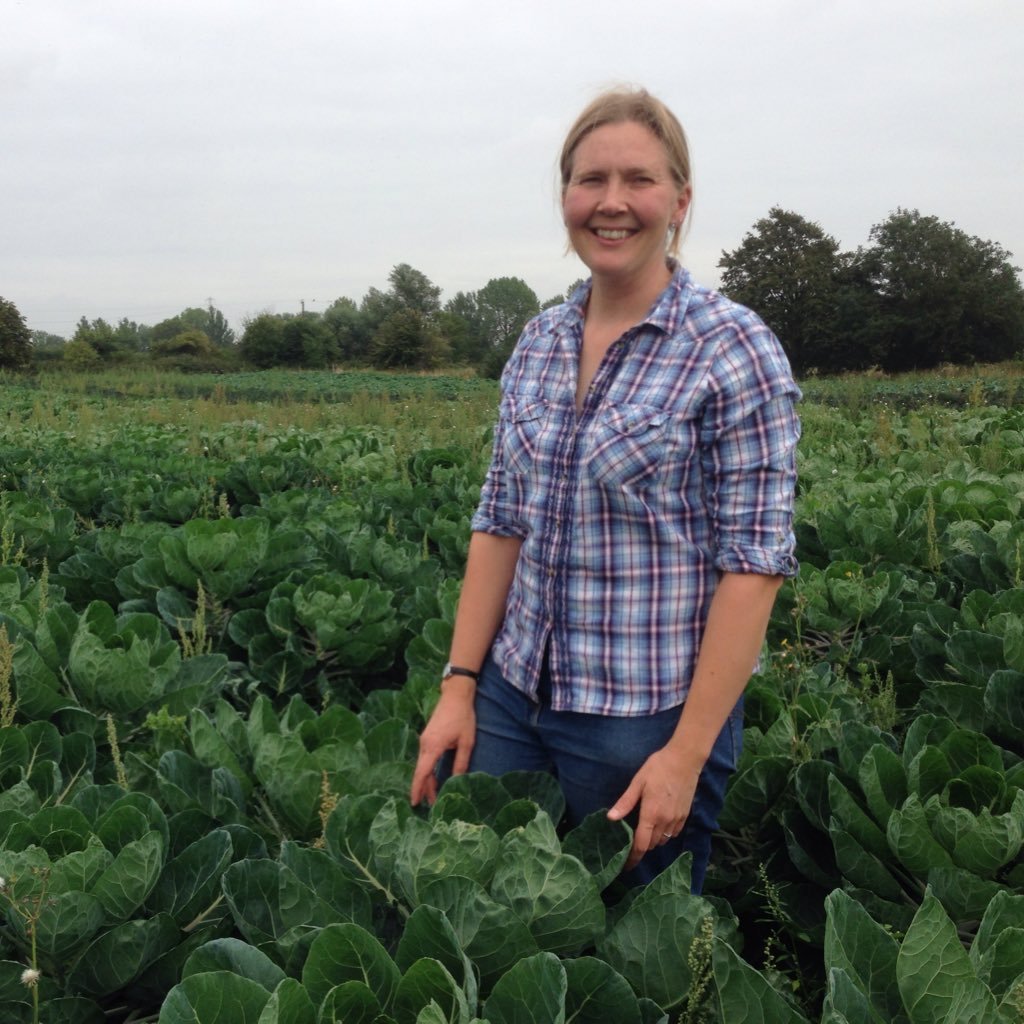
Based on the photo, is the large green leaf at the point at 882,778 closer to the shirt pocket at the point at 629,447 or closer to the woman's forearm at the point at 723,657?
the woman's forearm at the point at 723,657

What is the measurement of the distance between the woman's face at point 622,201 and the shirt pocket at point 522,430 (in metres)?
0.27

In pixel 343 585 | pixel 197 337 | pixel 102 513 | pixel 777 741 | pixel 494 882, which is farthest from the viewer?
pixel 197 337

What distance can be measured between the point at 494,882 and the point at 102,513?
13.2ft

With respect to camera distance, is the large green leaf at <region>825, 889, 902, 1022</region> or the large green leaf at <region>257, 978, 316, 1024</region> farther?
the large green leaf at <region>825, 889, 902, 1022</region>

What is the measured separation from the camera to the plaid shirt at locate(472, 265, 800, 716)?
166 centimetres

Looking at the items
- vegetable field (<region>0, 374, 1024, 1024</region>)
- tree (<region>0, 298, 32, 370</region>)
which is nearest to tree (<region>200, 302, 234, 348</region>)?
tree (<region>0, 298, 32, 370</region>)

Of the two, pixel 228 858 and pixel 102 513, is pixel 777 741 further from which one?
pixel 102 513

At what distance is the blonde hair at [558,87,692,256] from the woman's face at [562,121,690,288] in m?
0.01

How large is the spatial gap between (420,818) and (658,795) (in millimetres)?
412

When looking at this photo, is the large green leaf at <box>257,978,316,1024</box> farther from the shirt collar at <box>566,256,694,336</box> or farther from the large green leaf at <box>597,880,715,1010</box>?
the shirt collar at <box>566,256,694,336</box>

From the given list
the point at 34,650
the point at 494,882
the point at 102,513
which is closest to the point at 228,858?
the point at 494,882

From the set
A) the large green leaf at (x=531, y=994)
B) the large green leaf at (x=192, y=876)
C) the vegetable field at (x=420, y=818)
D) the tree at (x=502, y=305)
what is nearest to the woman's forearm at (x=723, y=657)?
the vegetable field at (x=420, y=818)

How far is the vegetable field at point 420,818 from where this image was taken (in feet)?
4.14

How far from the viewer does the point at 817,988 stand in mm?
1954
